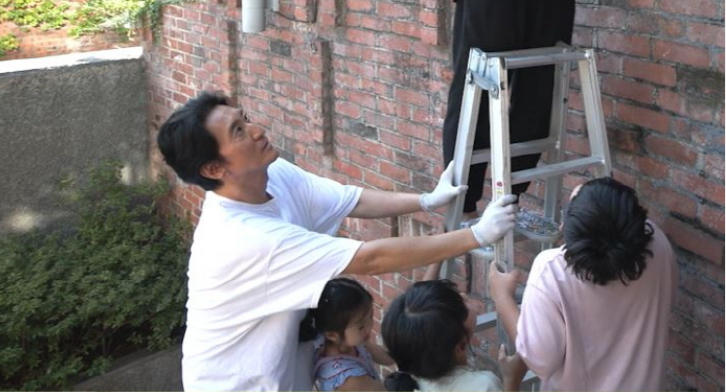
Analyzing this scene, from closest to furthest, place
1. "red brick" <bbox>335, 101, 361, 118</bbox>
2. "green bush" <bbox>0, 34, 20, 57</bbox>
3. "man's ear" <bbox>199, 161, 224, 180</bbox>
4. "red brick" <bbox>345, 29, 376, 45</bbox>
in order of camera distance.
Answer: "man's ear" <bbox>199, 161, 224, 180</bbox>
"red brick" <bbox>345, 29, 376, 45</bbox>
"red brick" <bbox>335, 101, 361, 118</bbox>
"green bush" <bbox>0, 34, 20, 57</bbox>

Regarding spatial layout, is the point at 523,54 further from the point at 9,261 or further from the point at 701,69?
the point at 9,261

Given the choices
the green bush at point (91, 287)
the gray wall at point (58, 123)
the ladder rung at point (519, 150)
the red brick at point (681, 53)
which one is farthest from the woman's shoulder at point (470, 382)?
the gray wall at point (58, 123)

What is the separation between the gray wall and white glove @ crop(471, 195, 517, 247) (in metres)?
4.52

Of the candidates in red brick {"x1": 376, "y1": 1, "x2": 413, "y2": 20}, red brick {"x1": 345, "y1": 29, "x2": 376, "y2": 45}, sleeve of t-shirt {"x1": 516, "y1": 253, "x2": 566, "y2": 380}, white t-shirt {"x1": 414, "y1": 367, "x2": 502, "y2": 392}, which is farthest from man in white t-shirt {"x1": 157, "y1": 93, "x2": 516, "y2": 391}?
red brick {"x1": 345, "y1": 29, "x2": 376, "y2": 45}

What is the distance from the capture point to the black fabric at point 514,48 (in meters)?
2.46

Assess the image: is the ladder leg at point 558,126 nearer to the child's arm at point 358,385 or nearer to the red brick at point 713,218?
the red brick at point 713,218

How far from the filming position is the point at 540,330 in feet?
7.20

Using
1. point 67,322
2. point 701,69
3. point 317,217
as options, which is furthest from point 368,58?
point 67,322

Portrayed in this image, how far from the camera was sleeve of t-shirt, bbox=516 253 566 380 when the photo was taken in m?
2.19

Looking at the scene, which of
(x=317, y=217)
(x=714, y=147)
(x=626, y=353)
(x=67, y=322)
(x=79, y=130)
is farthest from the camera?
(x=79, y=130)

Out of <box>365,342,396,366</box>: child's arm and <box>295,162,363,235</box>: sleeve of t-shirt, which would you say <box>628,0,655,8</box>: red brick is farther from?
<box>365,342,396,366</box>: child's arm

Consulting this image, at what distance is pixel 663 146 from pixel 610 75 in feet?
1.03

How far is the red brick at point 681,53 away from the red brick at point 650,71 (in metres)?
0.03

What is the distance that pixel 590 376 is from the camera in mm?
2295
